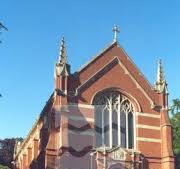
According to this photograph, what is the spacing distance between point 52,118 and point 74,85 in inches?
136

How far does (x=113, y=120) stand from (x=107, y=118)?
1.85 feet

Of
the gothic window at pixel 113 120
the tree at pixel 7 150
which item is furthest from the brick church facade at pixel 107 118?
the tree at pixel 7 150

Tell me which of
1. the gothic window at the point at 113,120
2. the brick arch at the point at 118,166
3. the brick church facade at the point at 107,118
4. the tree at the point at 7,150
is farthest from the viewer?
the tree at the point at 7,150

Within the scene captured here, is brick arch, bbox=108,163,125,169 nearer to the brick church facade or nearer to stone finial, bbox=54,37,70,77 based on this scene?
the brick church facade

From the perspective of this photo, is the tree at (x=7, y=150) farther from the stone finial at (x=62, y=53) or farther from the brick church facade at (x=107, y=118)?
the stone finial at (x=62, y=53)

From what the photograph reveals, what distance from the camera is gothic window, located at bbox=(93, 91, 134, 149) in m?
39.9

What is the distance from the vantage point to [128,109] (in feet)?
136

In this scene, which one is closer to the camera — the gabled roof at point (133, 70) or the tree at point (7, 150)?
the gabled roof at point (133, 70)

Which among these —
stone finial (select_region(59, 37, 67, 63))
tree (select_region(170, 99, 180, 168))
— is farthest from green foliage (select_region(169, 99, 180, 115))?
stone finial (select_region(59, 37, 67, 63))

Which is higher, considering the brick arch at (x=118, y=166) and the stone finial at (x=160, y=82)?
the stone finial at (x=160, y=82)

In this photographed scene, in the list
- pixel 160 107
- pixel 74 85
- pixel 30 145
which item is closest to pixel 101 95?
pixel 74 85

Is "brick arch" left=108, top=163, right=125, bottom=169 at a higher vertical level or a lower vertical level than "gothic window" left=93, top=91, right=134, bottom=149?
lower

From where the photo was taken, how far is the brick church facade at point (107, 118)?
126ft

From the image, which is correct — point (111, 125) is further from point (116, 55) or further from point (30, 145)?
point (30, 145)
